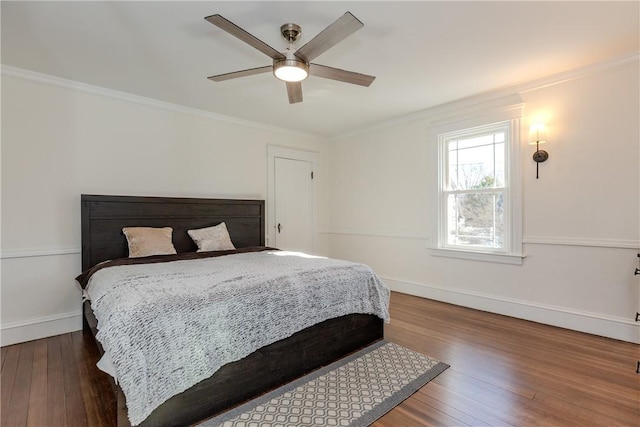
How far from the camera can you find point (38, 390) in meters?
2.09

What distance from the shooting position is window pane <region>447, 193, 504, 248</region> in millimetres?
3605

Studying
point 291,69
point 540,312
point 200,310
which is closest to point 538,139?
point 540,312

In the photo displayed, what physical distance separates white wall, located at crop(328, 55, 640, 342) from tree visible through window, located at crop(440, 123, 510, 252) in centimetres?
21

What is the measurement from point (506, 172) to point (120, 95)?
4.34m

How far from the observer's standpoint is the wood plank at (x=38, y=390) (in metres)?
1.79

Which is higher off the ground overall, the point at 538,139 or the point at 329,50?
the point at 329,50

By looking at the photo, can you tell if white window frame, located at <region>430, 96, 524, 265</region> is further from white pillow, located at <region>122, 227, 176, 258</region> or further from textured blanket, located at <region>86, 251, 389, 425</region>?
white pillow, located at <region>122, 227, 176, 258</region>

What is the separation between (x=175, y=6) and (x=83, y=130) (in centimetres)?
203

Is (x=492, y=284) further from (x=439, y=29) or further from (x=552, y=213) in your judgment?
(x=439, y=29)

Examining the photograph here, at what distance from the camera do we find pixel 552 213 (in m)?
3.17

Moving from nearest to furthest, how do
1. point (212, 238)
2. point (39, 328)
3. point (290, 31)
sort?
point (290, 31), point (39, 328), point (212, 238)

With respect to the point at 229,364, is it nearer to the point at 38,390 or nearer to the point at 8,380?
the point at 38,390

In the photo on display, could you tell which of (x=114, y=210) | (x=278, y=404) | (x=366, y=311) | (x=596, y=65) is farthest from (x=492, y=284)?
(x=114, y=210)

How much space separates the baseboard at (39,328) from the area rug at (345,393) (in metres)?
2.35
